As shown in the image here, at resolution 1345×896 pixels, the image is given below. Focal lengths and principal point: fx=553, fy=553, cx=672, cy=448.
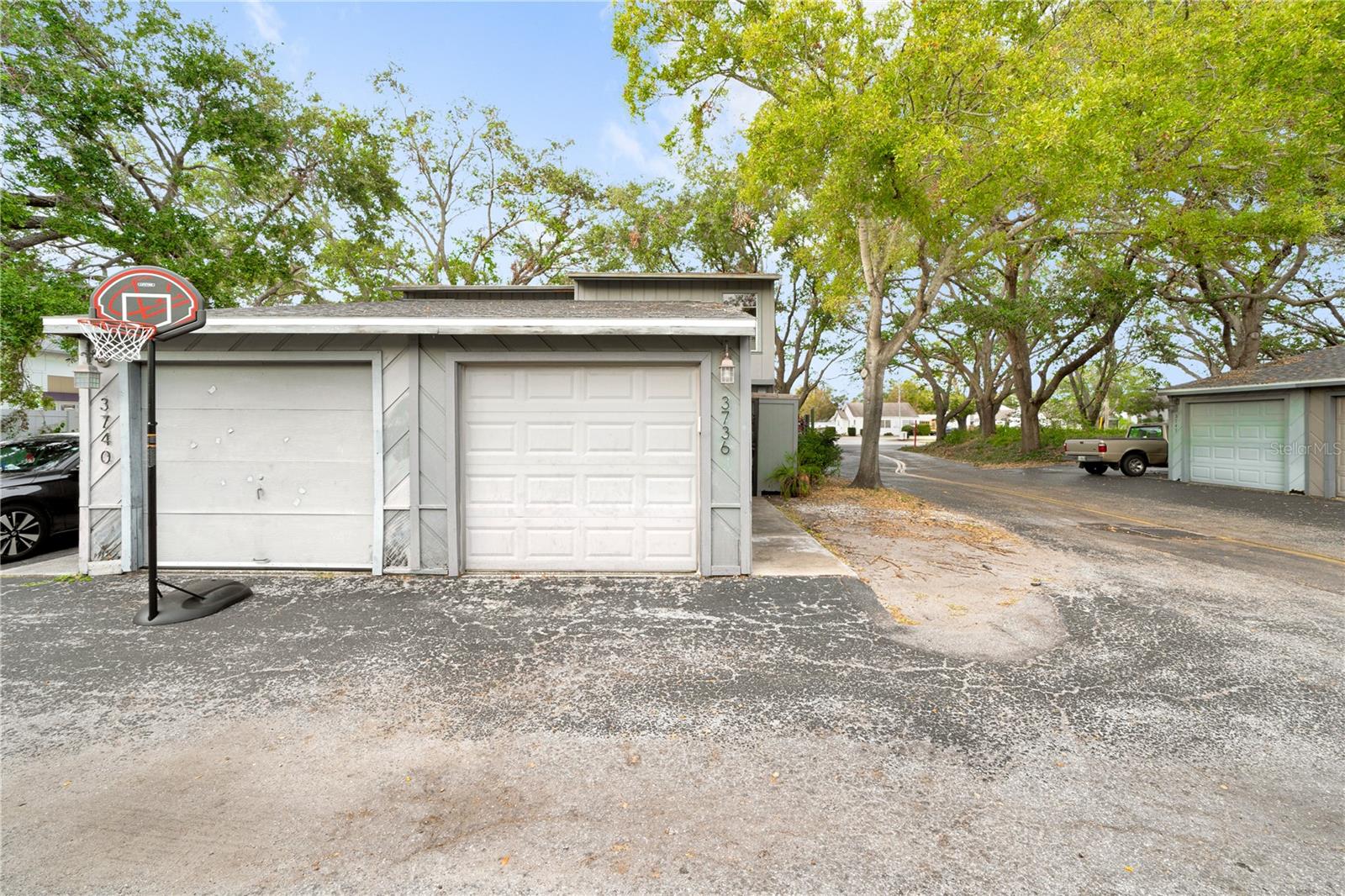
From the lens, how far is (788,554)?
6.64 meters

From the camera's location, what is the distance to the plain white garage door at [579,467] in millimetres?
5801

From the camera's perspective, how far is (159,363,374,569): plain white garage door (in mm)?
5820

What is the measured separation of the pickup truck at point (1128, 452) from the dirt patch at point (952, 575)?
10136 millimetres

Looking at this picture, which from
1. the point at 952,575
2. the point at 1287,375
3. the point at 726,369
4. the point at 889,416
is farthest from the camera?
the point at 889,416

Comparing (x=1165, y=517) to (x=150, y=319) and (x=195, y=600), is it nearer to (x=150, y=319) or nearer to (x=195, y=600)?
(x=195, y=600)

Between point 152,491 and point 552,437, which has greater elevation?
point 552,437

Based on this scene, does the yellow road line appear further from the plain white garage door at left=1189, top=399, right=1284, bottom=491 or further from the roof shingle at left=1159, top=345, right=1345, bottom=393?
the roof shingle at left=1159, top=345, right=1345, bottom=393

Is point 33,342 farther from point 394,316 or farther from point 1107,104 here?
point 1107,104

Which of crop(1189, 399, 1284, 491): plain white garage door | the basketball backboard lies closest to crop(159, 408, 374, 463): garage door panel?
the basketball backboard

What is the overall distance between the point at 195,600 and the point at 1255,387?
1979 centimetres


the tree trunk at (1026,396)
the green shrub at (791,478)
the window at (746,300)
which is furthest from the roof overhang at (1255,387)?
the window at (746,300)

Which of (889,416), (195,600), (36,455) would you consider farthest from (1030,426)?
(889,416)

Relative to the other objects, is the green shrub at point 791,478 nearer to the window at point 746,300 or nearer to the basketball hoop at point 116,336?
the window at point 746,300

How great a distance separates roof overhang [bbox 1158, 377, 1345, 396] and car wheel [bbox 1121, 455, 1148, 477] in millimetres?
2607
